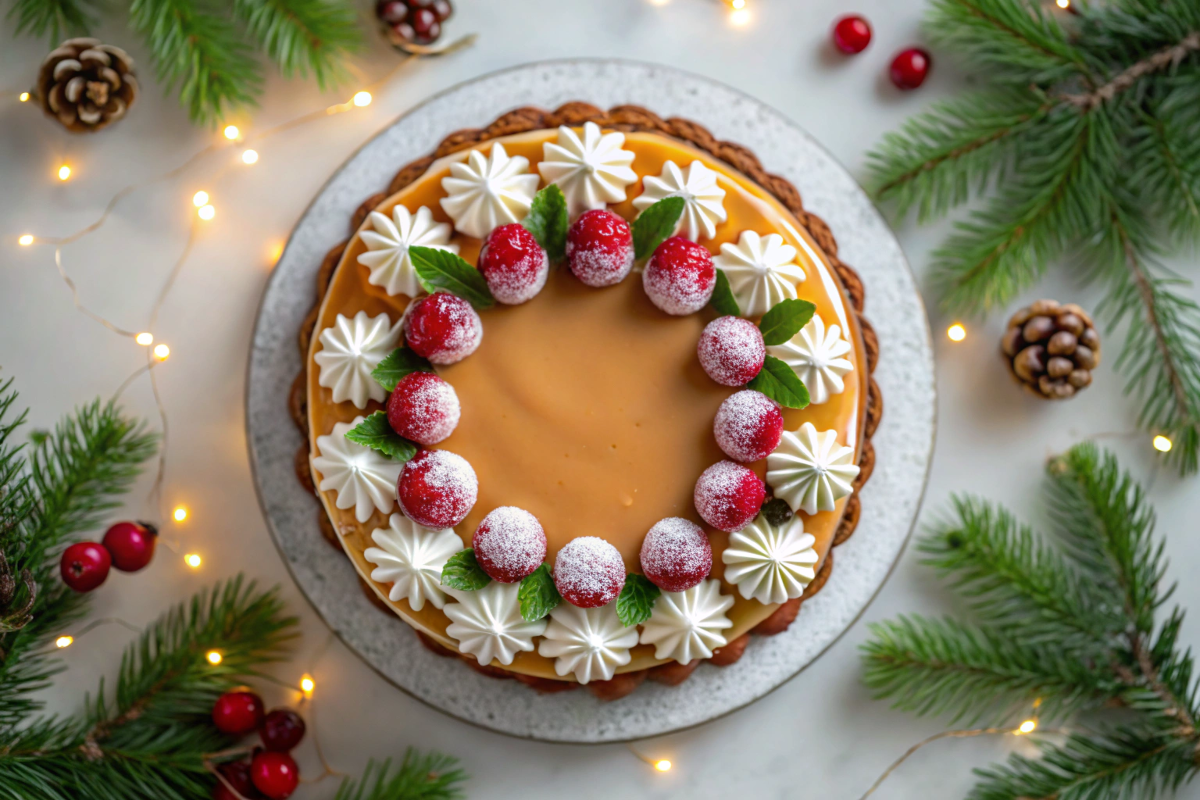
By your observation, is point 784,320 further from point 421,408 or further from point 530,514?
point 421,408

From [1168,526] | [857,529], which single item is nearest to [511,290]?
[857,529]

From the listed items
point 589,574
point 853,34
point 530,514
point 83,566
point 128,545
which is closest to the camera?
point 589,574

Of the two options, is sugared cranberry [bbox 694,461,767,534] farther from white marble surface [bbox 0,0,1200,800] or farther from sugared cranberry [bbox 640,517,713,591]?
white marble surface [bbox 0,0,1200,800]

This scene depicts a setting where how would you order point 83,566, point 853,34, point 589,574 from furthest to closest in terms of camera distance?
point 853,34, point 83,566, point 589,574

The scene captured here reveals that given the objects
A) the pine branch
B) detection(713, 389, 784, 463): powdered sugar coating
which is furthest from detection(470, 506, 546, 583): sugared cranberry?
the pine branch

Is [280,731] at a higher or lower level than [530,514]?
lower

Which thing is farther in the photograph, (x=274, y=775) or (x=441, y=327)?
(x=274, y=775)

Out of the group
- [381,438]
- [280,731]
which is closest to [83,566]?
[280,731]
